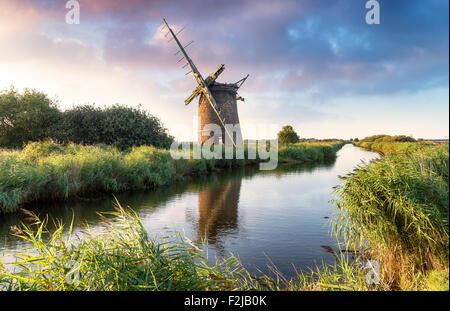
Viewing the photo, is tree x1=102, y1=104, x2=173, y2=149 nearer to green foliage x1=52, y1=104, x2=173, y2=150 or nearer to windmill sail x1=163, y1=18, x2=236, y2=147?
green foliage x1=52, y1=104, x2=173, y2=150

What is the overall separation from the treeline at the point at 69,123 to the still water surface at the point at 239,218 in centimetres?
918

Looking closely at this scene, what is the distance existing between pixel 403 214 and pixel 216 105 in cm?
1987

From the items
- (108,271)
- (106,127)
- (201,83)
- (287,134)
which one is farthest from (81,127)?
(287,134)

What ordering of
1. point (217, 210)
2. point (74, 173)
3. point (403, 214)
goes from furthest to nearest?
point (74, 173), point (217, 210), point (403, 214)

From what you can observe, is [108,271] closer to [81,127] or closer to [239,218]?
[239,218]

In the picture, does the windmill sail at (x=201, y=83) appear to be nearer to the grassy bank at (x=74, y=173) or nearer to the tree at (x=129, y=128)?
the tree at (x=129, y=128)

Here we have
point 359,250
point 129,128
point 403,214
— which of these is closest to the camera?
point 403,214

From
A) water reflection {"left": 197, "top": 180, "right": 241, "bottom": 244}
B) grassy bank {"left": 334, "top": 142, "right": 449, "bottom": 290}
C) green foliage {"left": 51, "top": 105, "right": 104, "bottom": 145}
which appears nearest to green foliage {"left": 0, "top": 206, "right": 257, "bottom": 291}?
grassy bank {"left": 334, "top": 142, "right": 449, "bottom": 290}

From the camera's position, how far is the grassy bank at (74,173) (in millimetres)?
→ 7724

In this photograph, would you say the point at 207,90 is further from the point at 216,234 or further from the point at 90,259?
the point at 90,259

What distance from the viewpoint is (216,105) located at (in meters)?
22.8

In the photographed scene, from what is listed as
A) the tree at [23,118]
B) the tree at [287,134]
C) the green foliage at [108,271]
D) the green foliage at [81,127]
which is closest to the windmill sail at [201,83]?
the green foliage at [81,127]

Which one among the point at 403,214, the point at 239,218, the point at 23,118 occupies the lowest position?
the point at 239,218

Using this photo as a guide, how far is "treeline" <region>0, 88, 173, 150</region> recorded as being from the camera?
19.8 m
